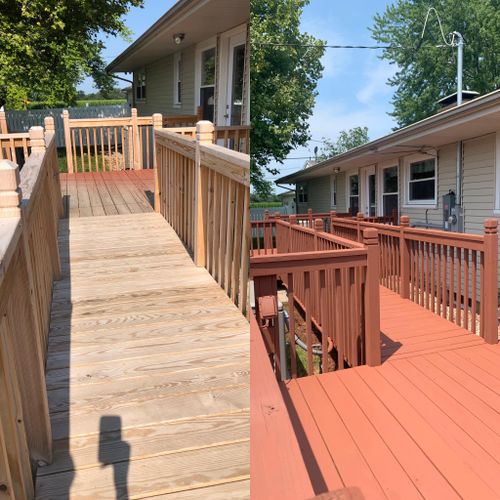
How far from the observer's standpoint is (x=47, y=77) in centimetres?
945

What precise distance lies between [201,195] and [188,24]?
12.1ft

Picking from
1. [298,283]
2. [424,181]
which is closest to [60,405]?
[298,283]

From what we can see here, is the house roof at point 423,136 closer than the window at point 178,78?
Yes

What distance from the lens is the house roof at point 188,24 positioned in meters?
4.85

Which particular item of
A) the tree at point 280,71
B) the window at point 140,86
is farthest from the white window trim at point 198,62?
the tree at point 280,71

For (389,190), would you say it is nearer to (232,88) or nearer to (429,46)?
(429,46)

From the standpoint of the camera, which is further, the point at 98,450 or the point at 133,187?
the point at 133,187

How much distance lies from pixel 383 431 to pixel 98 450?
37.3 inches

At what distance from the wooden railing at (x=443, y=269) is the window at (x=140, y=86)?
770cm

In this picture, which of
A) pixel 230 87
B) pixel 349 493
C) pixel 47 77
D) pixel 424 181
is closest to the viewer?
pixel 349 493

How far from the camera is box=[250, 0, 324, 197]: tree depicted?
2.94 feet

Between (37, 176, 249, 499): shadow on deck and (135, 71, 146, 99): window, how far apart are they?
7.71m

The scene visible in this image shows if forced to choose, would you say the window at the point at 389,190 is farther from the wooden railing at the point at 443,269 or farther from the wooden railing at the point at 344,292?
the wooden railing at the point at 344,292

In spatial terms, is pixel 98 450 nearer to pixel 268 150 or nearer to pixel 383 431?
pixel 383 431
